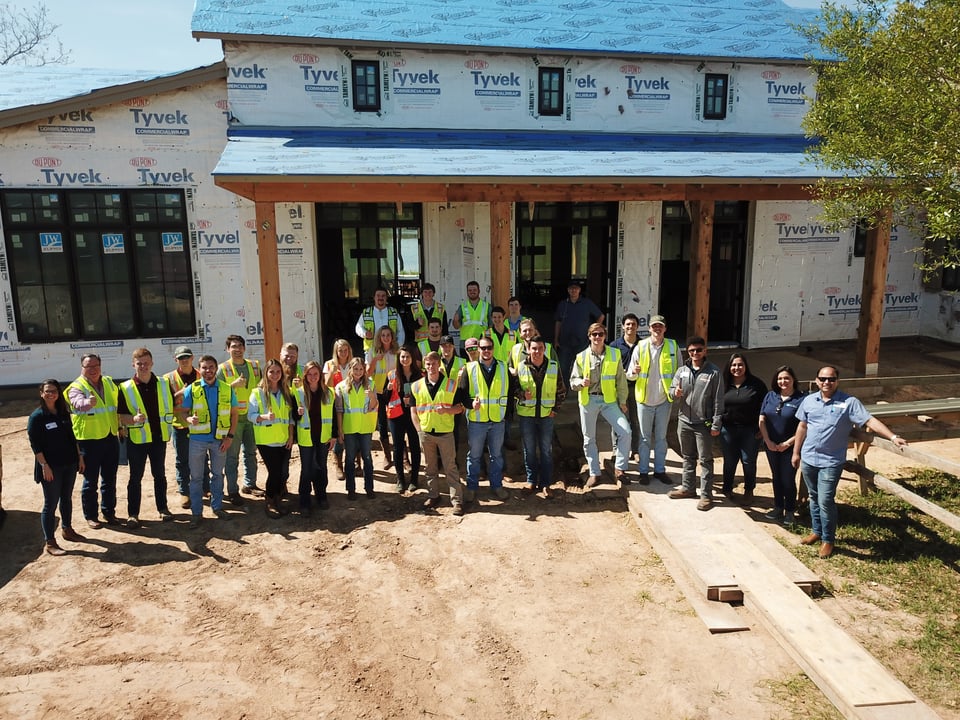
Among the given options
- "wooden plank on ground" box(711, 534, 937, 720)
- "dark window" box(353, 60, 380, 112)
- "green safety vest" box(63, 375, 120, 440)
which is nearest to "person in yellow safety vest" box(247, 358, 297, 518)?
"green safety vest" box(63, 375, 120, 440)

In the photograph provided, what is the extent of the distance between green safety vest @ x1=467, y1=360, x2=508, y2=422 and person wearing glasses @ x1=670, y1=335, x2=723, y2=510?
5.94 feet

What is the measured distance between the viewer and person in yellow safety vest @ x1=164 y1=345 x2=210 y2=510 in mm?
6969

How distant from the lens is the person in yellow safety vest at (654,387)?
24.6ft

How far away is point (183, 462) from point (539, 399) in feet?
12.8

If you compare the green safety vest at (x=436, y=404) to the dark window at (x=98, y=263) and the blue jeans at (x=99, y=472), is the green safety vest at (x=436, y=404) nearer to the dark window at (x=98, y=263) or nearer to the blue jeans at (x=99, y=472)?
the blue jeans at (x=99, y=472)

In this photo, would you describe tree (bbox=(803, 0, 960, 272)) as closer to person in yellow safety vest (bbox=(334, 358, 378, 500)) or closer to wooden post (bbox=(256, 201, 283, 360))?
person in yellow safety vest (bbox=(334, 358, 378, 500))

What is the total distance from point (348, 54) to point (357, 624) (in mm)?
9741

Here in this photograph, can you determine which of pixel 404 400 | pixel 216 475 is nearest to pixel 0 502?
pixel 216 475

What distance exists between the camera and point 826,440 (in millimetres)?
6215

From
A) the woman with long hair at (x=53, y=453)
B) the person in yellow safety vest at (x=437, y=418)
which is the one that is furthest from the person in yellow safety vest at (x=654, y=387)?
the woman with long hair at (x=53, y=453)

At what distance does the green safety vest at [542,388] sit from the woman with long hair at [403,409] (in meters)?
1.21

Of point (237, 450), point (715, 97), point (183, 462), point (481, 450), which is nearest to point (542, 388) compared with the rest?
point (481, 450)

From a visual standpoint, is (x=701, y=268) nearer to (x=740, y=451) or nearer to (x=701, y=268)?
(x=701, y=268)

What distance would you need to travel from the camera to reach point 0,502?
287 inches
